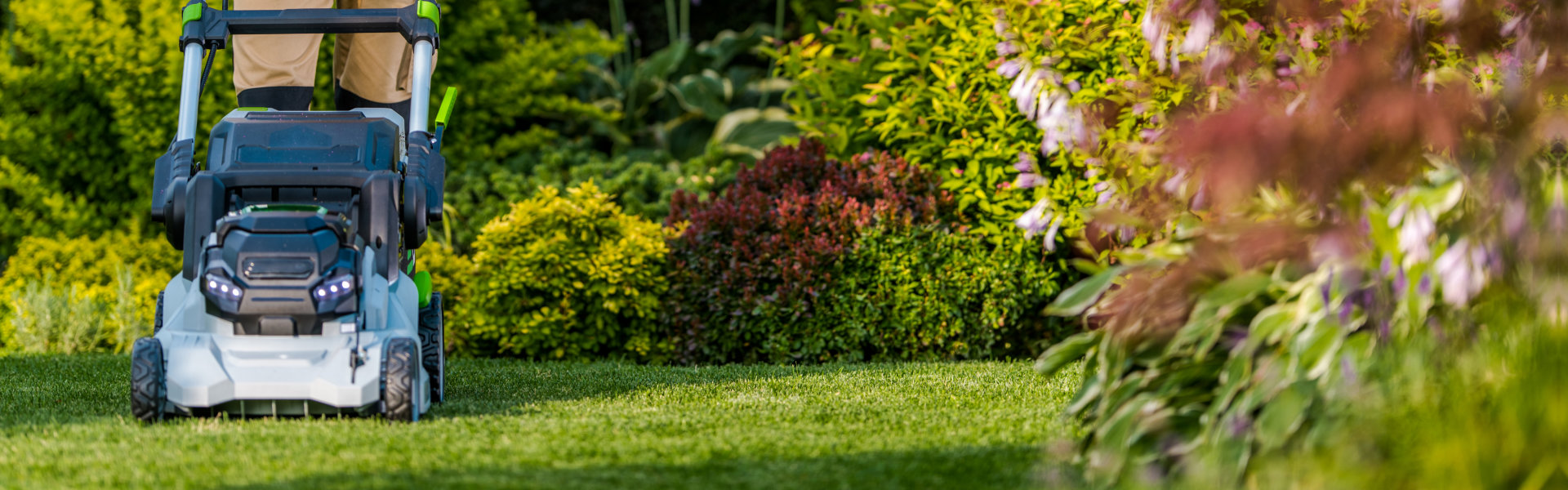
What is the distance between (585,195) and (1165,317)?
384 cm

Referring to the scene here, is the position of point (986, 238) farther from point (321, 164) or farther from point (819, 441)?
point (321, 164)

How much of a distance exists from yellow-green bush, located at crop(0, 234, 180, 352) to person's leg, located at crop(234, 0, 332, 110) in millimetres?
2917

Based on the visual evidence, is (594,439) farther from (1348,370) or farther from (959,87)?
(959,87)

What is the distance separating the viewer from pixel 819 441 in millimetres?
3611

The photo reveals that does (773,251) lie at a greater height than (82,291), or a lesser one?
greater

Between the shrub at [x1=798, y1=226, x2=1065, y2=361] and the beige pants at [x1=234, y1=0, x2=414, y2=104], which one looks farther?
the shrub at [x1=798, y1=226, x2=1065, y2=361]

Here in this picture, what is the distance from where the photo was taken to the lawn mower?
354 cm

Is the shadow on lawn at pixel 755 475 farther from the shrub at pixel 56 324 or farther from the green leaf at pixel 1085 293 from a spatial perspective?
the shrub at pixel 56 324

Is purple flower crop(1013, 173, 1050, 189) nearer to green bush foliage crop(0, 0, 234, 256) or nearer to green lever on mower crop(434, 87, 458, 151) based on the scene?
green lever on mower crop(434, 87, 458, 151)

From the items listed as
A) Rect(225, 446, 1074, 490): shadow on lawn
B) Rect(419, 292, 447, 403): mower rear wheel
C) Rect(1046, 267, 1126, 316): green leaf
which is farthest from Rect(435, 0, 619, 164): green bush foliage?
Rect(1046, 267, 1126, 316): green leaf

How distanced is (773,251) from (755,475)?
294 centimetres

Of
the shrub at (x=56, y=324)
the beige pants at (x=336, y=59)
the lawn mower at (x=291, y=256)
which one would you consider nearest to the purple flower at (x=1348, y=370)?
the lawn mower at (x=291, y=256)

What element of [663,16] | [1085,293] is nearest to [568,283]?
[1085,293]

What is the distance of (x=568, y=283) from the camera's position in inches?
243
